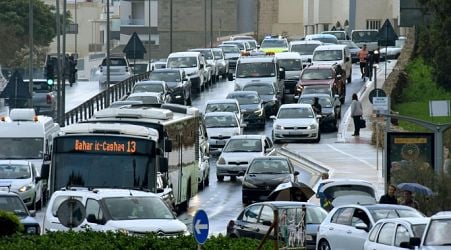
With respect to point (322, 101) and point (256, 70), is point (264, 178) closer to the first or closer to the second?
point (322, 101)

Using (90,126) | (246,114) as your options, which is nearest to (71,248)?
(90,126)

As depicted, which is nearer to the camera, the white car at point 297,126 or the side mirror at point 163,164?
the side mirror at point 163,164

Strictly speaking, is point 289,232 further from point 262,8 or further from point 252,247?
point 262,8

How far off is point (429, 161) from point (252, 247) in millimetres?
12592

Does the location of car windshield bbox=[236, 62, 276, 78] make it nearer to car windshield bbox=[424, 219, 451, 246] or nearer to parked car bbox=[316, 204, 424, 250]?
parked car bbox=[316, 204, 424, 250]

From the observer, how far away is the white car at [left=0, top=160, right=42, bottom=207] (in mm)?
40031

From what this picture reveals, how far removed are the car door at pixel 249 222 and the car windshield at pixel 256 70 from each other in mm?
37923

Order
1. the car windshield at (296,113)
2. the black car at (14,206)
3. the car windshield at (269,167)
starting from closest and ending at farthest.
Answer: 1. the black car at (14,206)
2. the car windshield at (269,167)
3. the car windshield at (296,113)

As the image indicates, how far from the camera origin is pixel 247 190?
41906 millimetres

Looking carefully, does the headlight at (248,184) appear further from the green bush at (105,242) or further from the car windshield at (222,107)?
the green bush at (105,242)

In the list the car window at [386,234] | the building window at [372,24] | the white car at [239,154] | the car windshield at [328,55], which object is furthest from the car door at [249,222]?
the building window at [372,24]

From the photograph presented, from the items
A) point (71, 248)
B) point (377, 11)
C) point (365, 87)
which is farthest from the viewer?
point (377, 11)

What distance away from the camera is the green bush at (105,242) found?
2222cm

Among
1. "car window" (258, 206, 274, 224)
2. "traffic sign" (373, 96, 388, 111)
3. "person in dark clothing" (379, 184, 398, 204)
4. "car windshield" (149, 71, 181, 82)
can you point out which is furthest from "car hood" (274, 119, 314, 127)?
"car window" (258, 206, 274, 224)
